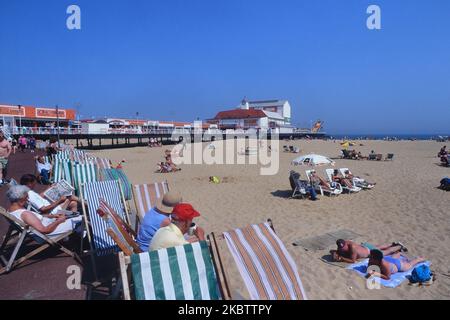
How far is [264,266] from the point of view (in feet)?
8.73

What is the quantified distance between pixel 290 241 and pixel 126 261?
3.57 metres

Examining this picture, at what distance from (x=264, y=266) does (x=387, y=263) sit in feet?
7.47

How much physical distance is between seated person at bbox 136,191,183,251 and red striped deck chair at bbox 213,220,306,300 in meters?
0.70

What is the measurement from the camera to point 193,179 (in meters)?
12.6

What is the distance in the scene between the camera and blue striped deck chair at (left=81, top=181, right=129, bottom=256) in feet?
11.8

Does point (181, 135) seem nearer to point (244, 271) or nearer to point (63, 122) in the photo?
point (63, 122)

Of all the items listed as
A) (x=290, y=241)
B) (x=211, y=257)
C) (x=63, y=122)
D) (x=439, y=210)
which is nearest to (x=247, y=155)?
(x=439, y=210)

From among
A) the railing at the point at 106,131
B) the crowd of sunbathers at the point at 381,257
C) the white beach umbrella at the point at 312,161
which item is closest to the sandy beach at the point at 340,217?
the crowd of sunbathers at the point at 381,257

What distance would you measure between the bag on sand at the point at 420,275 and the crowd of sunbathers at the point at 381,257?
229 mm

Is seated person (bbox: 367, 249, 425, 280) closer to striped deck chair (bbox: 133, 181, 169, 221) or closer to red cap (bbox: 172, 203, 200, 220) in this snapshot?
red cap (bbox: 172, 203, 200, 220)

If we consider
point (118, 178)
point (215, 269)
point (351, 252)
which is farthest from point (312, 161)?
point (215, 269)

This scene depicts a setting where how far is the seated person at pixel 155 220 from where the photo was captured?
3.04 meters

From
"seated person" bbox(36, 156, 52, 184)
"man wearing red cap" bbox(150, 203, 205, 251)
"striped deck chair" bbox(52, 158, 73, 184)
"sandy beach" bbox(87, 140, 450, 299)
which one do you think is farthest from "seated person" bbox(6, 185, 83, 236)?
"seated person" bbox(36, 156, 52, 184)
